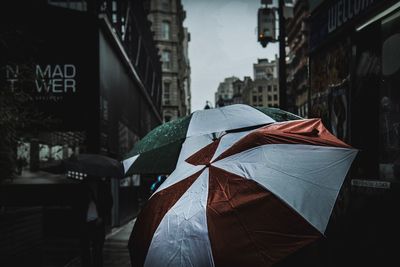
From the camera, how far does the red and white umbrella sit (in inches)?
124

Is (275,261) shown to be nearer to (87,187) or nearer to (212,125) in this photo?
(212,125)

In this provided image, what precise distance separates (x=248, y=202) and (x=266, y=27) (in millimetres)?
10278

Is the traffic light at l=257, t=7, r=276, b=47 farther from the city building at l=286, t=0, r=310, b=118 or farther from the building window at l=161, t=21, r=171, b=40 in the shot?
the building window at l=161, t=21, r=171, b=40

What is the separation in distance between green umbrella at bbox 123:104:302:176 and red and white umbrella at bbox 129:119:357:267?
0.34m

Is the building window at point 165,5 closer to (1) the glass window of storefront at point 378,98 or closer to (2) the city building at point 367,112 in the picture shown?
(2) the city building at point 367,112

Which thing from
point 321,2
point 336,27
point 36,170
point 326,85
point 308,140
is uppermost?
point 321,2

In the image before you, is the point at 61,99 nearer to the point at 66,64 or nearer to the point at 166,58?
the point at 66,64

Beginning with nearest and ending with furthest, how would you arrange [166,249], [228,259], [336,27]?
[228,259] < [166,249] < [336,27]

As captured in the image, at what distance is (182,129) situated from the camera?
4.41 meters

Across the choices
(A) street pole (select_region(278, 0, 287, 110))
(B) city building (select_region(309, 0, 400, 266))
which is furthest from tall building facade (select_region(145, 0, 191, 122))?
(B) city building (select_region(309, 0, 400, 266))

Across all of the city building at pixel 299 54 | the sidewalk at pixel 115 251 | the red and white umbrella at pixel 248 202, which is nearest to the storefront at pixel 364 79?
the red and white umbrella at pixel 248 202

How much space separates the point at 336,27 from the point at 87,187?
520 centimetres

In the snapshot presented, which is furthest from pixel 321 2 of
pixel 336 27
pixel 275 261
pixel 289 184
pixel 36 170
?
pixel 36 170

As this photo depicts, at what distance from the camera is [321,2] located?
6.62m
